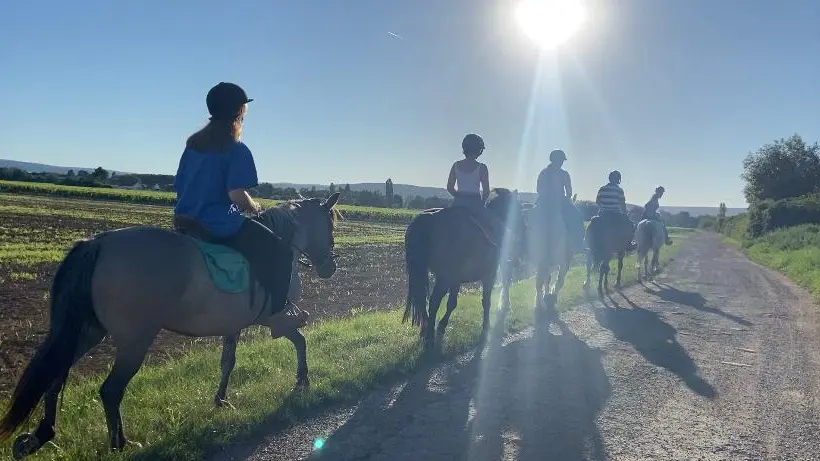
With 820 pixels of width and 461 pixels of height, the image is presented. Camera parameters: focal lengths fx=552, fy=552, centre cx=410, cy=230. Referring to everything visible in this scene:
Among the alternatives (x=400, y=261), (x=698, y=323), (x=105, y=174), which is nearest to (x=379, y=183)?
(x=105, y=174)

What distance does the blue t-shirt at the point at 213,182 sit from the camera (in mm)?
4375

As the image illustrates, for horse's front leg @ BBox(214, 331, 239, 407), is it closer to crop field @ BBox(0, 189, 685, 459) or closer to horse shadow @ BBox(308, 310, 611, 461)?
crop field @ BBox(0, 189, 685, 459)

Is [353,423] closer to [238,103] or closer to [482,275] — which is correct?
[238,103]

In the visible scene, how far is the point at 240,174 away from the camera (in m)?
4.41

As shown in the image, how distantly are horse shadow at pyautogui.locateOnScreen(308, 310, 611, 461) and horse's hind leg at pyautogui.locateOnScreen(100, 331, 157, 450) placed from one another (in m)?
1.42

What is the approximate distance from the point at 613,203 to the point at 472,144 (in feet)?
22.6

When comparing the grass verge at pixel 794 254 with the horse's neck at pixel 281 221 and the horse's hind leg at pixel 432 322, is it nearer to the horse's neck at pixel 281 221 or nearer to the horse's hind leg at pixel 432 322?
the horse's hind leg at pixel 432 322

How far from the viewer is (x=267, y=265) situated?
4.69 meters

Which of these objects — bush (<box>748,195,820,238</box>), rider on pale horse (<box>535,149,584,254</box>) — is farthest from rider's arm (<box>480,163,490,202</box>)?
bush (<box>748,195,820,238</box>)

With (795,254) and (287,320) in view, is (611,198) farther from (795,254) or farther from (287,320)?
(795,254)

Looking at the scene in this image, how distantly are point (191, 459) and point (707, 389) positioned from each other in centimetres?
520

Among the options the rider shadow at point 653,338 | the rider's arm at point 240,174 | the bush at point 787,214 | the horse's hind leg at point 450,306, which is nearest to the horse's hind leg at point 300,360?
the rider's arm at point 240,174

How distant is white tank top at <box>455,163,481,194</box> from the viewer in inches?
307

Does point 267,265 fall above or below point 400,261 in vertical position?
above
